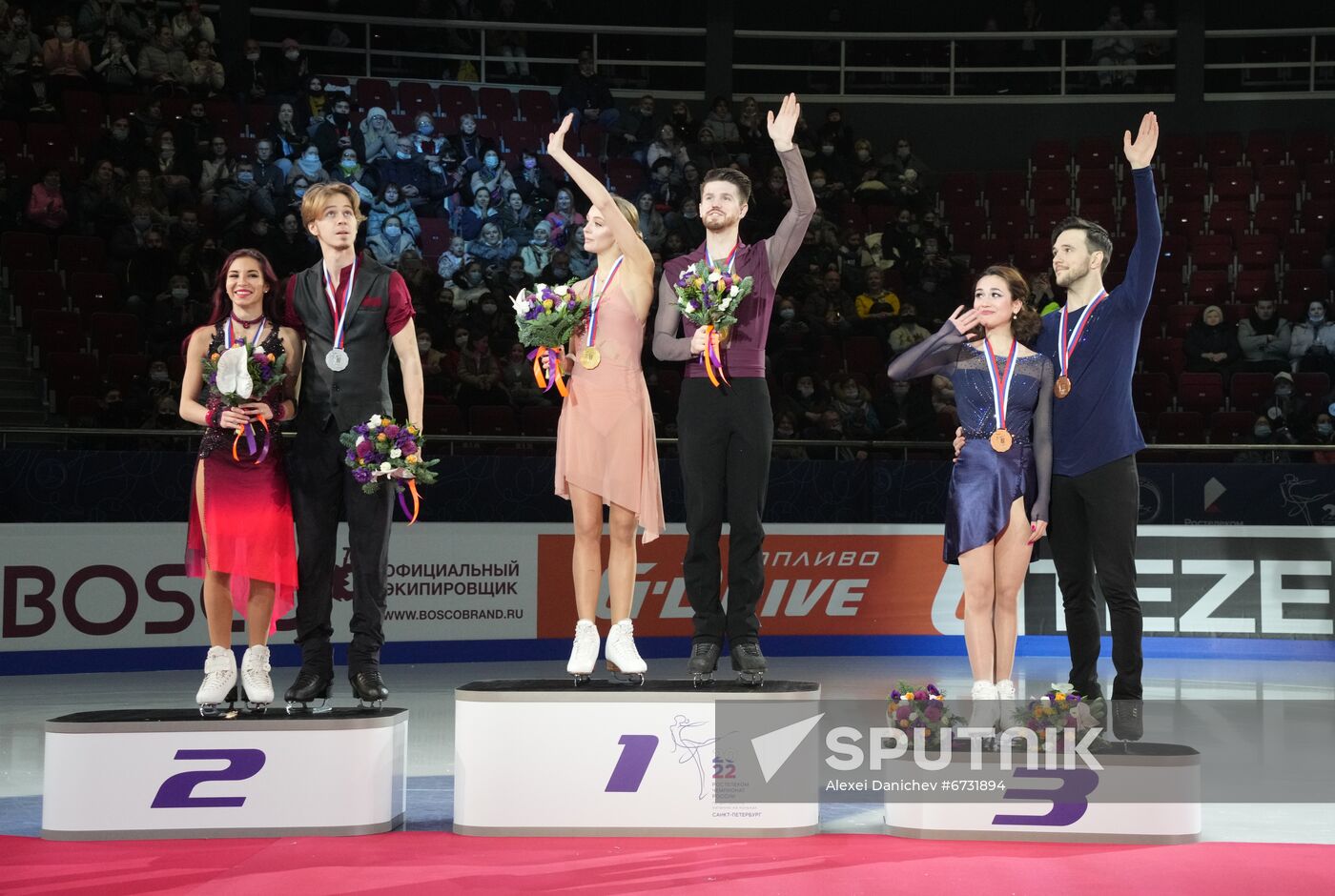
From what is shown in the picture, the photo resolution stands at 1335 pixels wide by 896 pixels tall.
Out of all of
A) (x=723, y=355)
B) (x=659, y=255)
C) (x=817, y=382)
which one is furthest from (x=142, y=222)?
(x=723, y=355)

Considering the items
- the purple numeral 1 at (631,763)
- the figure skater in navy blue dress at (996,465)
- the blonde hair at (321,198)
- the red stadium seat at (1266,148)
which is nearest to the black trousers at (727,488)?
the purple numeral 1 at (631,763)

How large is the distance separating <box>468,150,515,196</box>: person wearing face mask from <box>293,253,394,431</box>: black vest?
866cm

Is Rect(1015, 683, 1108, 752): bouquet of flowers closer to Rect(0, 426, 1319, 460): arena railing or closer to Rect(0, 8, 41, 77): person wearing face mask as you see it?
Rect(0, 426, 1319, 460): arena railing

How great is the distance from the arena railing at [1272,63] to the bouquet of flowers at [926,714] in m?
13.8

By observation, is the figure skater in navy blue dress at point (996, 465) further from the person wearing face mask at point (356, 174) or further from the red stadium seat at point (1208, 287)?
the red stadium seat at point (1208, 287)

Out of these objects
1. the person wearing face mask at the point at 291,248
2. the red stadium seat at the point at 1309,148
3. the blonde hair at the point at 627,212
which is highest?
the red stadium seat at the point at 1309,148

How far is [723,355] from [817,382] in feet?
23.3

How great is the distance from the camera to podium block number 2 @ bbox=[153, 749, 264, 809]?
17.6 ft

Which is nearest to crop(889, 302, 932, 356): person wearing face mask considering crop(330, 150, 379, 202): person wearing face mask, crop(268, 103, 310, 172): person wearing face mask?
crop(330, 150, 379, 202): person wearing face mask

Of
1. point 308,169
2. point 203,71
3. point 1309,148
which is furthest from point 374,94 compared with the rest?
point 1309,148

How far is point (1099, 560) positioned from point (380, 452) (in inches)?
105

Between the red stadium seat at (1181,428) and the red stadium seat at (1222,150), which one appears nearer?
the red stadium seat at (1181,428)

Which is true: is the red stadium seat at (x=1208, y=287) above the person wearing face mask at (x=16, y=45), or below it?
below

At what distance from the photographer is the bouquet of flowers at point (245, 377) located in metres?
5.41
